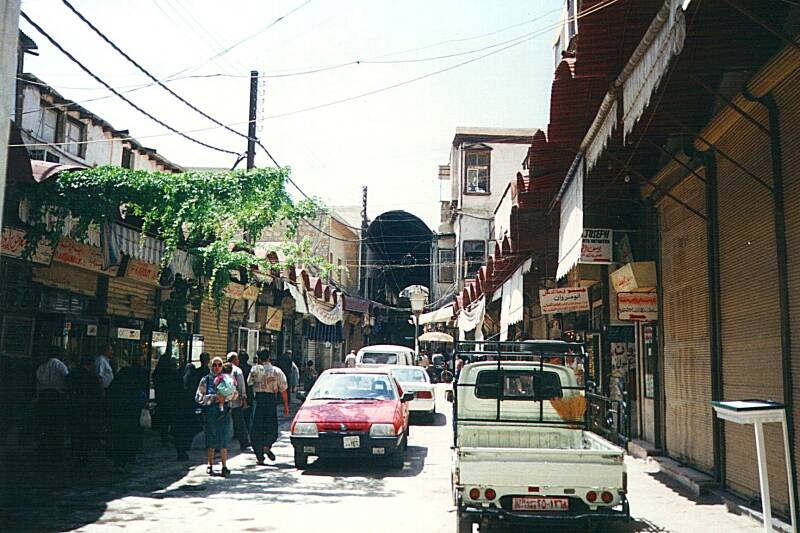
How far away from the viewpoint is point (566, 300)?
695 inches

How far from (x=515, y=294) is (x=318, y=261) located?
21.3 ft

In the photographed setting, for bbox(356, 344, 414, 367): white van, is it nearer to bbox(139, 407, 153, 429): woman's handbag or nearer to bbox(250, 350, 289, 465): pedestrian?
bbox(139, 407, 153, 429): woman's handbag

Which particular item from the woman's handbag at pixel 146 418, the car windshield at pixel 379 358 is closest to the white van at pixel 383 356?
the car windshield at pixel 379 358

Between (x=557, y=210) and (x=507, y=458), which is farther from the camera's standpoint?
(x=557, y=210)

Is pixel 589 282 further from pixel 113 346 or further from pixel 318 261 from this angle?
pixel 113 346

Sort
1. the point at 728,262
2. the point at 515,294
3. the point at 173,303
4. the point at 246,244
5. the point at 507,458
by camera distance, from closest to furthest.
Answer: the point at 507,458, the point at 728,262, the point at 246,244, the point at 173,303, the point at 515,294

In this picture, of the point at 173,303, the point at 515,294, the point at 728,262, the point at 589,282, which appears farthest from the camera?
the point at 515,294

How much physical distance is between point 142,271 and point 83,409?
16.2ft

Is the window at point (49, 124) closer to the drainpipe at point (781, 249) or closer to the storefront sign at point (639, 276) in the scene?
the storefront sign at point (639, 276)

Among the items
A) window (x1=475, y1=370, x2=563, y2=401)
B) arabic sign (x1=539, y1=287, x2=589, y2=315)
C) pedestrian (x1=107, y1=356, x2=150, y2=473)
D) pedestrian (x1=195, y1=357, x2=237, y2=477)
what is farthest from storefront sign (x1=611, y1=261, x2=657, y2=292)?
pedestrian (x1=107, y1=356, x2=150, y2=473)

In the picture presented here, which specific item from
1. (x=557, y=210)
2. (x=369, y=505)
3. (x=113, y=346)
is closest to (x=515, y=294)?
(x=557, y=210)

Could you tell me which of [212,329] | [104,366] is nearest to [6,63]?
[104,366]

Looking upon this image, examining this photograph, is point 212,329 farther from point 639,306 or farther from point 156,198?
point 639,306

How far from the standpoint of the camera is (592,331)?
1872 centimetres
